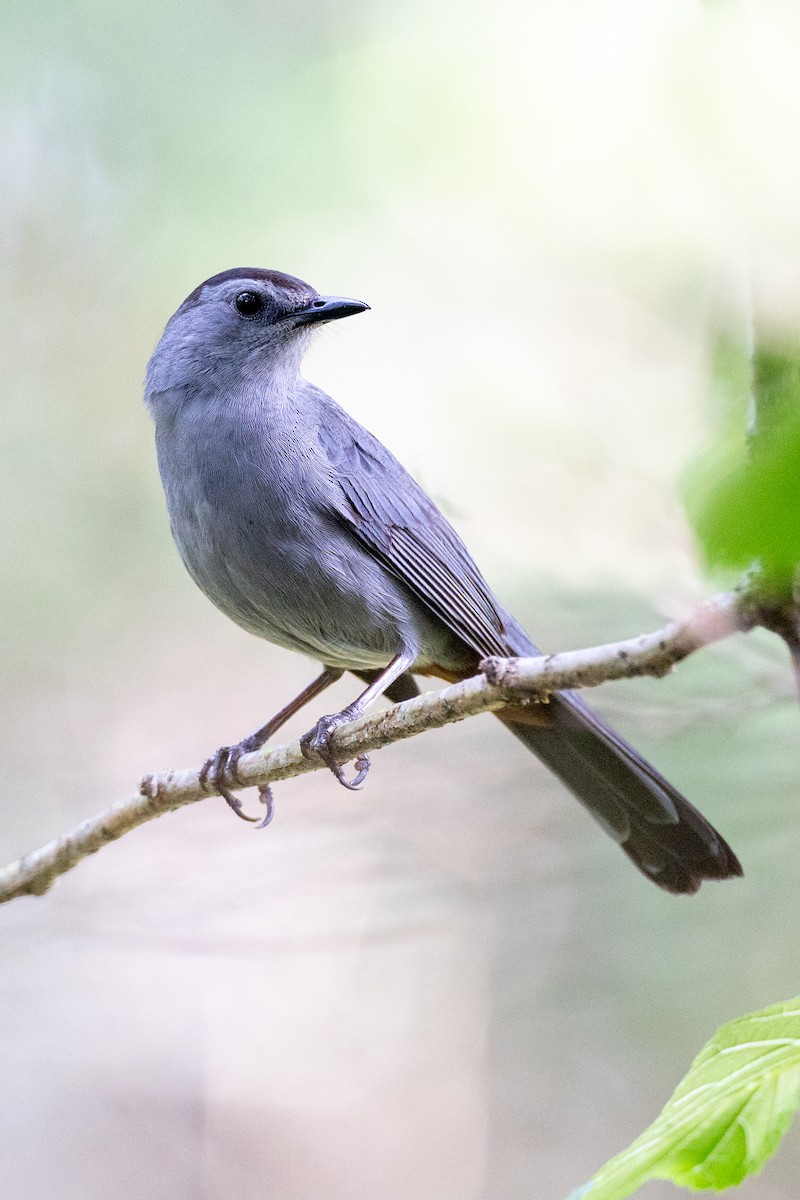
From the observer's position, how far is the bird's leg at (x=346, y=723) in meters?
3.14

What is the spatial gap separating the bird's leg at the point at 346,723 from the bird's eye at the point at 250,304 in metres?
1.22

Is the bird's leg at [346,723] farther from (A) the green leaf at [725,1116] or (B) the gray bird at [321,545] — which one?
(A) the green leaf at [725,1116]

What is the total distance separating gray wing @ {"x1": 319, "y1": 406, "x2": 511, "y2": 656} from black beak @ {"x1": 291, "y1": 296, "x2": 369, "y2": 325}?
32 cm

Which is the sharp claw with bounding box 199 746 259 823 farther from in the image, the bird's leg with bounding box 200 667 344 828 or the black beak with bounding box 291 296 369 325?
the black beak with bounding box 291 296 369 325

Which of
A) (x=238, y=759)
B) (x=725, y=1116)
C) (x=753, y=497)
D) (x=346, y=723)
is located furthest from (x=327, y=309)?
(x=753, y=497)

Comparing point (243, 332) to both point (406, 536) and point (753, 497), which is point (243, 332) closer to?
point (406, 536)

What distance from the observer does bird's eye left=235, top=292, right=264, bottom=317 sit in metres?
3.77

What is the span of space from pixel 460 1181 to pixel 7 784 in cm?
367

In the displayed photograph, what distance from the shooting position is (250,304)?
3775mm

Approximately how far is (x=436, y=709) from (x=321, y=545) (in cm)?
110

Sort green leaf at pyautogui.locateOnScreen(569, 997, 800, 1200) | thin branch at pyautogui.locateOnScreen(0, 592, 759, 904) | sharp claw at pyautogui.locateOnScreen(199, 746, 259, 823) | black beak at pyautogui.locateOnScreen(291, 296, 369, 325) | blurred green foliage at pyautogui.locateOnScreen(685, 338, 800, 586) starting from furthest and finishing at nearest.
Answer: black beak at pyautogui.locateOnScreen(291, 296, 369, 325) → sharp claw at pyautogui.locateOnScreen(199, 746, 259, 823) → thin branch at pyautogui.locateOnScreen(0, 592, 759, 904) → green leaf at pyautogui.locateOnScreen(569, 997, 800, 1200) → blurred green foliage at pyautogui.locateOnScreen(685, 338, 800, 586)

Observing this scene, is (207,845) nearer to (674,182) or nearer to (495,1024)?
(495,1024)

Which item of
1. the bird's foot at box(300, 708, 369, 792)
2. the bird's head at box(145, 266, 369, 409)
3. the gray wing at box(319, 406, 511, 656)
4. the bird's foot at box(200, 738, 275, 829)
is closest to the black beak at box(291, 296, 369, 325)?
the bird's head at box(145, 266, 369, 409)

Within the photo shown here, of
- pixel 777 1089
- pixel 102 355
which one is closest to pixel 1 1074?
pixel 102 355
